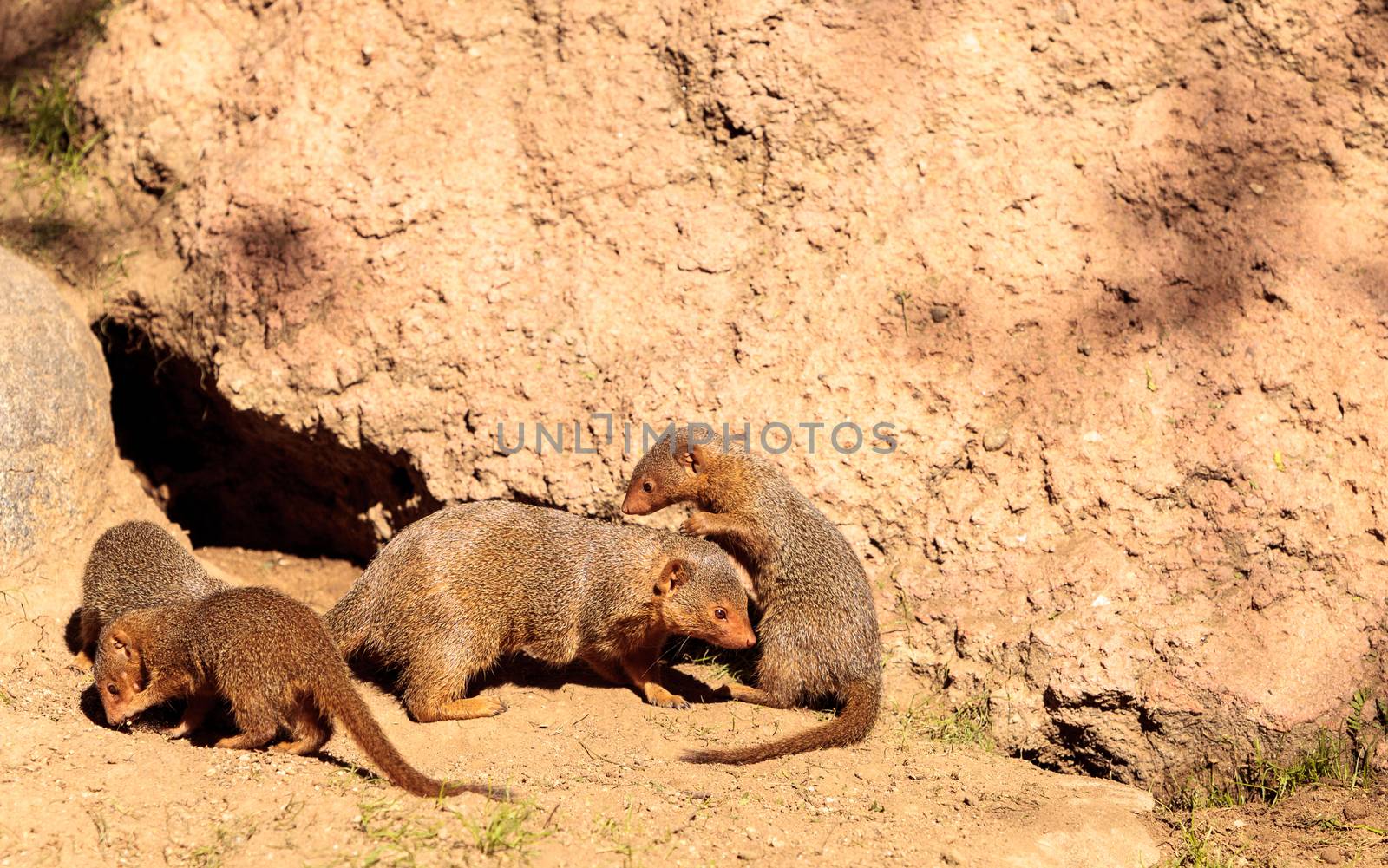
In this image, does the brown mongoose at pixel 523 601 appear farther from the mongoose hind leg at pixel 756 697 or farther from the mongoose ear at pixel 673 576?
the mongoose hind leg at pixel 756 697

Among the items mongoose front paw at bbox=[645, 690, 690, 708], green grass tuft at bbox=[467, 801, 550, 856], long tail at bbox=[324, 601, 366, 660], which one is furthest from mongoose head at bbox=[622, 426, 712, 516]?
green grass tuft at bbox=[467, 801, 550, 856]

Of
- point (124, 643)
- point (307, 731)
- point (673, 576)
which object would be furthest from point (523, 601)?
point (124, 643)

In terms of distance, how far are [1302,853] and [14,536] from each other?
510 cm

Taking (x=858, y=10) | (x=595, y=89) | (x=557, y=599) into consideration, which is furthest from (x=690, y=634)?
(x=858, y=10)

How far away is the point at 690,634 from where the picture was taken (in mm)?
4770

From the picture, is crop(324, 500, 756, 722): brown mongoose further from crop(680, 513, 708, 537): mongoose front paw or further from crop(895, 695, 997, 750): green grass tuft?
crop(895, 695, 997, 750): green grass tuft

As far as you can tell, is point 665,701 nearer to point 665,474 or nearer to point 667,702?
point 667,702

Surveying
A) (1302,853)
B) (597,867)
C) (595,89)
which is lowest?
(1302,853)

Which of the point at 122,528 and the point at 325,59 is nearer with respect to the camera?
the point at 122,528

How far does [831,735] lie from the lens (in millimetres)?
4383

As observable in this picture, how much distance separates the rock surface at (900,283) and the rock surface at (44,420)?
56 centimetres

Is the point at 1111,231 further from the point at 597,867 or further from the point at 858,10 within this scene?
the point at 597,867

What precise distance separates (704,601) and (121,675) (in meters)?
2.17

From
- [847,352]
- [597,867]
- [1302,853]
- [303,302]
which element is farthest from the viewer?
[303,302]
